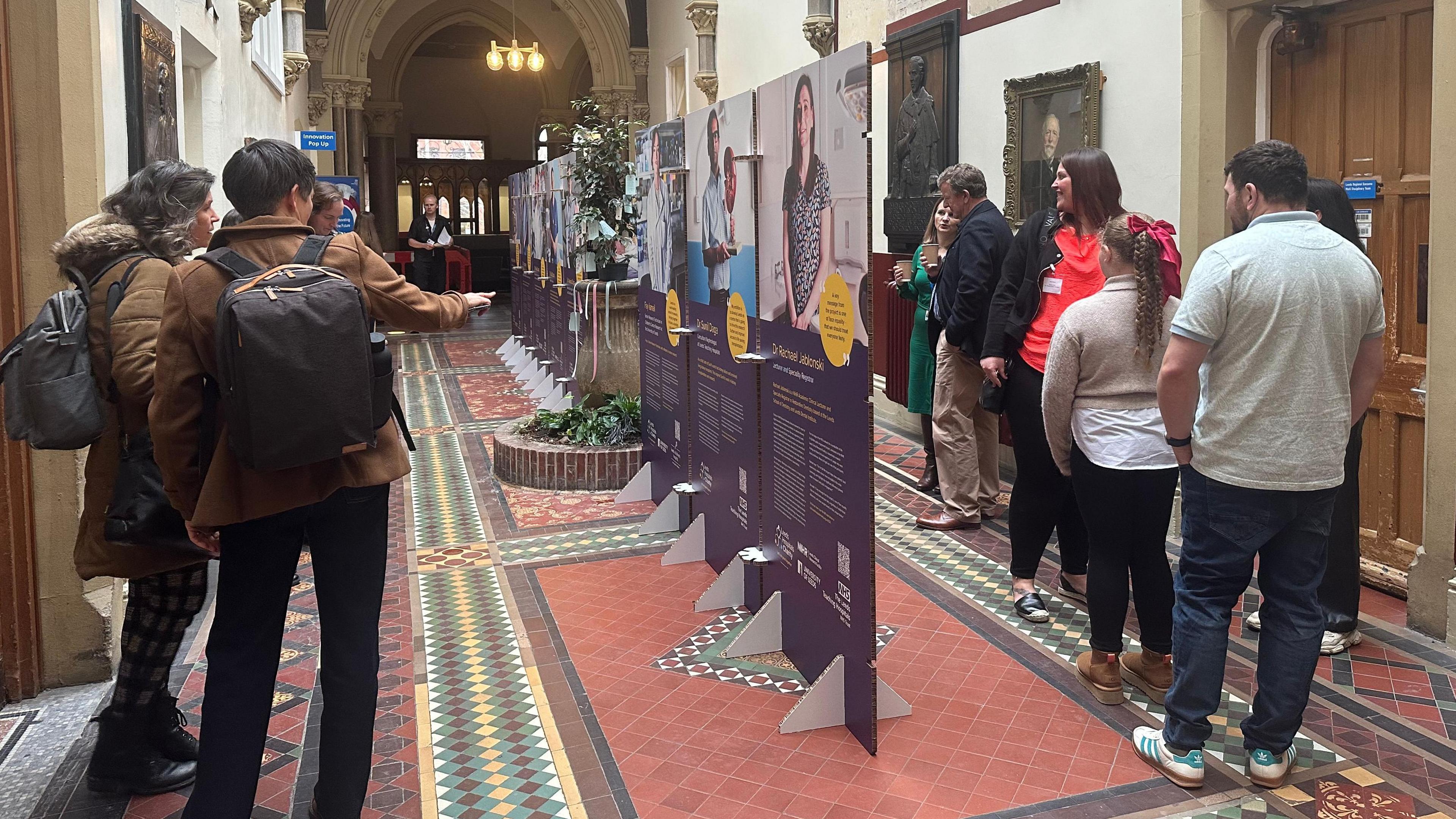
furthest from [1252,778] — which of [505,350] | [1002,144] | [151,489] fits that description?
[505,350]

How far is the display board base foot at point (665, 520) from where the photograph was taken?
5.91m

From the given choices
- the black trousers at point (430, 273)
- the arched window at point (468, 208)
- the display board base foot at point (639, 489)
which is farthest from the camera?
the arched window at point (468, 208)

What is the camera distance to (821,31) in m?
9.98

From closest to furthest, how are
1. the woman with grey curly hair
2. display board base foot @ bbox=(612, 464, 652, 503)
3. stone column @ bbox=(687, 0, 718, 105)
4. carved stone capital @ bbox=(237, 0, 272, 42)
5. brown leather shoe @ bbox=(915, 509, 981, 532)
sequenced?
1. the woman with grey curly hair
2. brown leather shoe @ bbox=(915, 509, 981, 532)
3. display board base foot @ bbox=(612, 464, 652, 503)
4. carved stone capital @ bbox=(237, 0, 272, 42)
5. stone column @ bbox=(687, 0, 718, 105)

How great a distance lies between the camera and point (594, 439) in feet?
23.7

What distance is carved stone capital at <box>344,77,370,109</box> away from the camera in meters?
19.3

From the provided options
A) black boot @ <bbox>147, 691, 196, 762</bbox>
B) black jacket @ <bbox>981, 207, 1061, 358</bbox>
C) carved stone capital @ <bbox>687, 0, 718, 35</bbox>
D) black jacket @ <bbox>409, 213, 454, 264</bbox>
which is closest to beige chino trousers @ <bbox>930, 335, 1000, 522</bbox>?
black jacket @ <bbox>981, 207, 1061, 358</bbox>

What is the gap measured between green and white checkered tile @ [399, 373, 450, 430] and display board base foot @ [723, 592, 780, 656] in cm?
565

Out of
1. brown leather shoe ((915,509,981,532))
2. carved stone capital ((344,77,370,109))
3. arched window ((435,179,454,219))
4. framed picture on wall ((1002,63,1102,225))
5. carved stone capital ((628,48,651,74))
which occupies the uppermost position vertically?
carved stone capital ((628,48,651,74))

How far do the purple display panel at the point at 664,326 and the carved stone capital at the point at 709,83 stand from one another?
8561 mm

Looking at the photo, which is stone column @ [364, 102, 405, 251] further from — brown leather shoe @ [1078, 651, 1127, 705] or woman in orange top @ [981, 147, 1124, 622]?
brown leather shoe @ [1078, 651, 1127, 705]

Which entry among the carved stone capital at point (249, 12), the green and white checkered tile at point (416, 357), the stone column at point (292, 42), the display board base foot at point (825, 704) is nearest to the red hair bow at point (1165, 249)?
the display board base foot at point (825, 704)

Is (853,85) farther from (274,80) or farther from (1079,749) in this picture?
(274,80)

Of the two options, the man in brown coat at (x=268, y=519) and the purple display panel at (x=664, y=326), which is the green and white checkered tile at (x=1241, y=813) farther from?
the purple display panel at (x=664, y=326)
